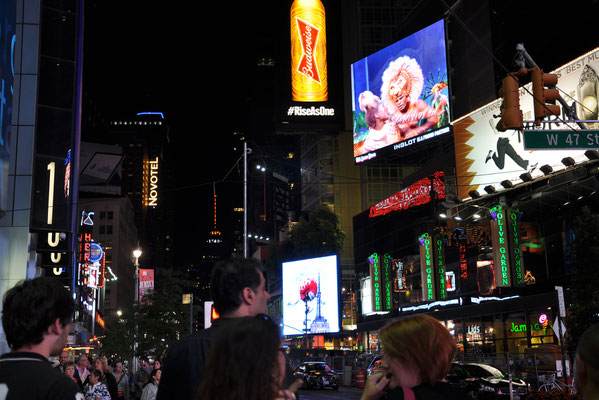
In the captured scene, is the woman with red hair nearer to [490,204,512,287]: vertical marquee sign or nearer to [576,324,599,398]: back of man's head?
[576,324,599,398]: back of man's head

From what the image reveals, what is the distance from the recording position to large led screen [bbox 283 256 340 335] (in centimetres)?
3262

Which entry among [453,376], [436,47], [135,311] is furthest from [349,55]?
[453,376]

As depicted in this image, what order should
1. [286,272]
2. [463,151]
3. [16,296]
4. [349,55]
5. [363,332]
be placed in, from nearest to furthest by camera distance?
[16,296]
[286,272]
[463,151]
[363,332]
[349,55]

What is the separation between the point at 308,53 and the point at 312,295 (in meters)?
12.4

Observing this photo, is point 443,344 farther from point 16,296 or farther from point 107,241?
point 107,241

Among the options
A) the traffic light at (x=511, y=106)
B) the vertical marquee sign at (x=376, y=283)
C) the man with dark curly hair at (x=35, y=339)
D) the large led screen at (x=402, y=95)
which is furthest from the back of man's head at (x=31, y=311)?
the vertical marquee sign at (x=376, y=283)

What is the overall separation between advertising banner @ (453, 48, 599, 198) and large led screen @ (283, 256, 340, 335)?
1091cm

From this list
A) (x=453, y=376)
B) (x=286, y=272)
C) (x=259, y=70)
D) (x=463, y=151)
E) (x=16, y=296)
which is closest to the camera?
(x=16, y=296)

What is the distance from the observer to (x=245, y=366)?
287 cm

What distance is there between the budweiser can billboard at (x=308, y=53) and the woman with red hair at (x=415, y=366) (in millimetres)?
32066

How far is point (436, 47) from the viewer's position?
43.2 meters

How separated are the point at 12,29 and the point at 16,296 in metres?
18.0

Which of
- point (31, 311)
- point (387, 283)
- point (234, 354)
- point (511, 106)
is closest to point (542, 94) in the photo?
point (511, 106)

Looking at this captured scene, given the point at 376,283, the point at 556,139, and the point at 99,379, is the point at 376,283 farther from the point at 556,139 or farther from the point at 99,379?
the point at 99,379
